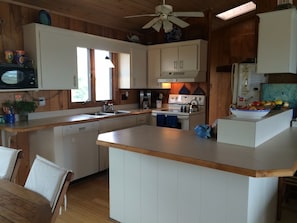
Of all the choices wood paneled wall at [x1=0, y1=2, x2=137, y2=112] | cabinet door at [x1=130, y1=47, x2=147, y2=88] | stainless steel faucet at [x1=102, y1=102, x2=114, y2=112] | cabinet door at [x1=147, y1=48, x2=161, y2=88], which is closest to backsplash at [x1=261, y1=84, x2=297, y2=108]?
cabinet door at [x1=147, y1=48, x2=161, y2=88]

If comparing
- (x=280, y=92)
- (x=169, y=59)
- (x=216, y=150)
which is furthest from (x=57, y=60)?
(x=280, y=92)

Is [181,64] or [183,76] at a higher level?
[181,64]

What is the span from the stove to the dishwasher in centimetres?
130

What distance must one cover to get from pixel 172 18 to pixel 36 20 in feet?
6.42

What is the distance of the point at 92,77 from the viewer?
419cm

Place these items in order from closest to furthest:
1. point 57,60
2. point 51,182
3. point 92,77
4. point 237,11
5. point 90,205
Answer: point 51,182 → point 90,205 → point 57,60 → point 92,77 → point 237,11

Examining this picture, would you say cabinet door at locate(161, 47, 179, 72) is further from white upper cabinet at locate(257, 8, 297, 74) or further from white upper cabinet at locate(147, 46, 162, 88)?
white upper cabinet at locate(257, 8, 297, 74)

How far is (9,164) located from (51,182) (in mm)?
563

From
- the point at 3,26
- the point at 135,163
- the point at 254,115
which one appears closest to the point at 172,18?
the point at 254,115

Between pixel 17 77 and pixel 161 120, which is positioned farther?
pixel 161 120

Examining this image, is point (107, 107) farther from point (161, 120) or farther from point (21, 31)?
point (21, 31)

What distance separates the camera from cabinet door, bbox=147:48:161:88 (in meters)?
4.70

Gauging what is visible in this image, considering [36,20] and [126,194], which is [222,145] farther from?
[36,20]

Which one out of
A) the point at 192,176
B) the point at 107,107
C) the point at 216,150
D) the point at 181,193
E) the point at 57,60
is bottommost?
the point at 181,193
